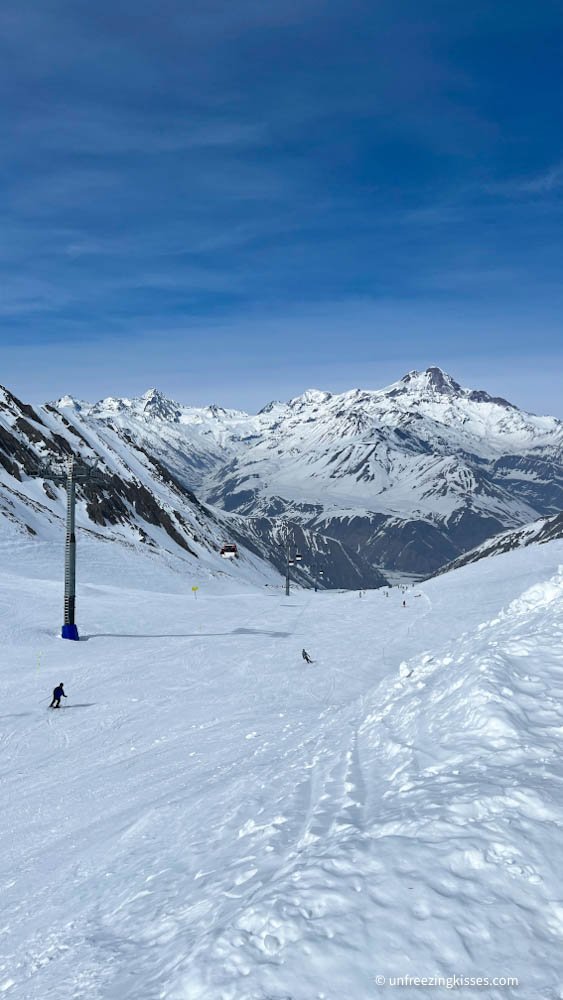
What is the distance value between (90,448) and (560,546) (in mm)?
100105

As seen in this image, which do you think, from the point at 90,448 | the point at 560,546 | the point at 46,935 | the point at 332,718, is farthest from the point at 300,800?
the point at 90,448

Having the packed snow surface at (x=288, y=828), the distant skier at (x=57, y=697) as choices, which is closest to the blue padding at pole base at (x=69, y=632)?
the packed snow surface at (x=288, y=828)

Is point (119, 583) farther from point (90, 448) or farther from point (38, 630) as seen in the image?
point (90, 448)

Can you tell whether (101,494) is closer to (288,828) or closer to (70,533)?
(70,533)

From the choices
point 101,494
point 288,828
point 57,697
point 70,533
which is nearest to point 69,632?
point 70,533

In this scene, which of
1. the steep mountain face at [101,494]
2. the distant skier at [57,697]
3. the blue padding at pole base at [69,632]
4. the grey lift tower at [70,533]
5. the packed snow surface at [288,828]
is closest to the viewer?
the packed snow surface at [288,828]

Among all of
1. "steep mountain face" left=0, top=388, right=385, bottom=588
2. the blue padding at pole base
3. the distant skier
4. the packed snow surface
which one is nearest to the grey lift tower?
the blue padding at pole base

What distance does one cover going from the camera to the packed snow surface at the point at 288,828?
270 inches

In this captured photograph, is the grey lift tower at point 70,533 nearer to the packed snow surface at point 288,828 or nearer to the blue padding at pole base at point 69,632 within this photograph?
the blue padding at pole base at point 69,632

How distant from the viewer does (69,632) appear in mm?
36094

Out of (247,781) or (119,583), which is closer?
(247,781)

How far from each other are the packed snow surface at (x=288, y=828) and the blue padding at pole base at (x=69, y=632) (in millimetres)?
7701

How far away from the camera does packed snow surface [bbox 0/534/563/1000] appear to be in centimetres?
686

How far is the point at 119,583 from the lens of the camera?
60.9 metres
